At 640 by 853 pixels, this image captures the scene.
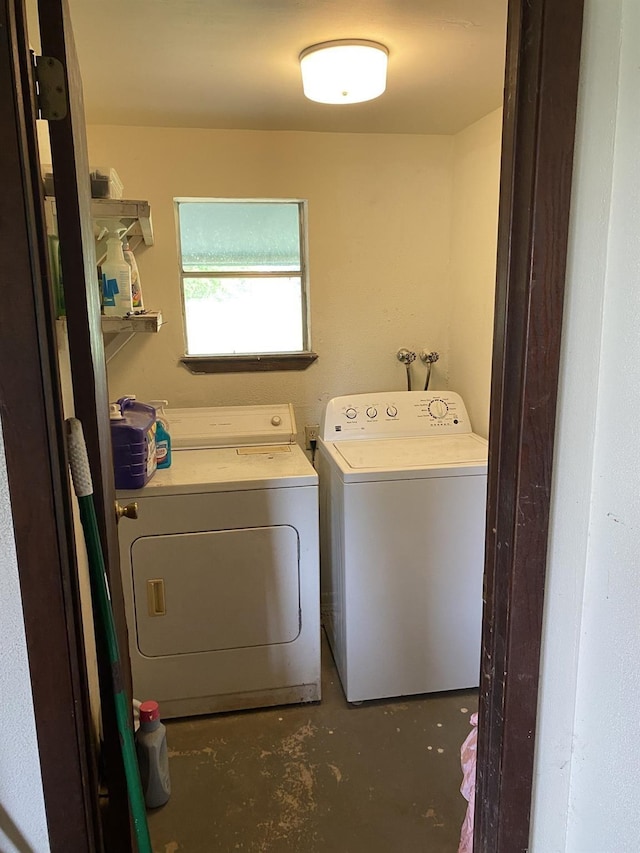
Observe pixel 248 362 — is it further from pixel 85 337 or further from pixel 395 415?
pixel 85 337

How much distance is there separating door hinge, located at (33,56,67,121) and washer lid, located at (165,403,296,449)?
1695mm

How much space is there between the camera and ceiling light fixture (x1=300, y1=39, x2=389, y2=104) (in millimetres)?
1773

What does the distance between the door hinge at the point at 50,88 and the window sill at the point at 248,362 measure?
182 cm

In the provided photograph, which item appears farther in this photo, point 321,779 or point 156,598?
point 156,598

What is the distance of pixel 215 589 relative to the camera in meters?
2.17

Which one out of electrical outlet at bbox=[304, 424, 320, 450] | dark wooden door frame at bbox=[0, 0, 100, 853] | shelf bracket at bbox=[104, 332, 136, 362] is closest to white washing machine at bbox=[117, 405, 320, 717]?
electrical outlet at bbox=[304, 424, 320, 450]

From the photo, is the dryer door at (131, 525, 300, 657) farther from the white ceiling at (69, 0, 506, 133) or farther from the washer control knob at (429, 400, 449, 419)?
the white ceiling at (69, 0, 506, 133)

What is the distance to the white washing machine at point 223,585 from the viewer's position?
Answer: 6.89 ft

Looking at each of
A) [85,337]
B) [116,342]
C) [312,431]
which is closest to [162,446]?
[116,342]

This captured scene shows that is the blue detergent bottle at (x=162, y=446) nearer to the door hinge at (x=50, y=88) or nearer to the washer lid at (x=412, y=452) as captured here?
the washer lid at (x=412, y=452)

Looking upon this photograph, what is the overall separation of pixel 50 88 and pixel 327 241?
1910mm

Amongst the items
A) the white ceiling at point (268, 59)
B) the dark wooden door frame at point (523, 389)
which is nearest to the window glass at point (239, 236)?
the white ceiling at point (268, 59)

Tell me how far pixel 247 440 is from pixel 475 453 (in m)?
0.96

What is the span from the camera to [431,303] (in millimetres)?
2936
